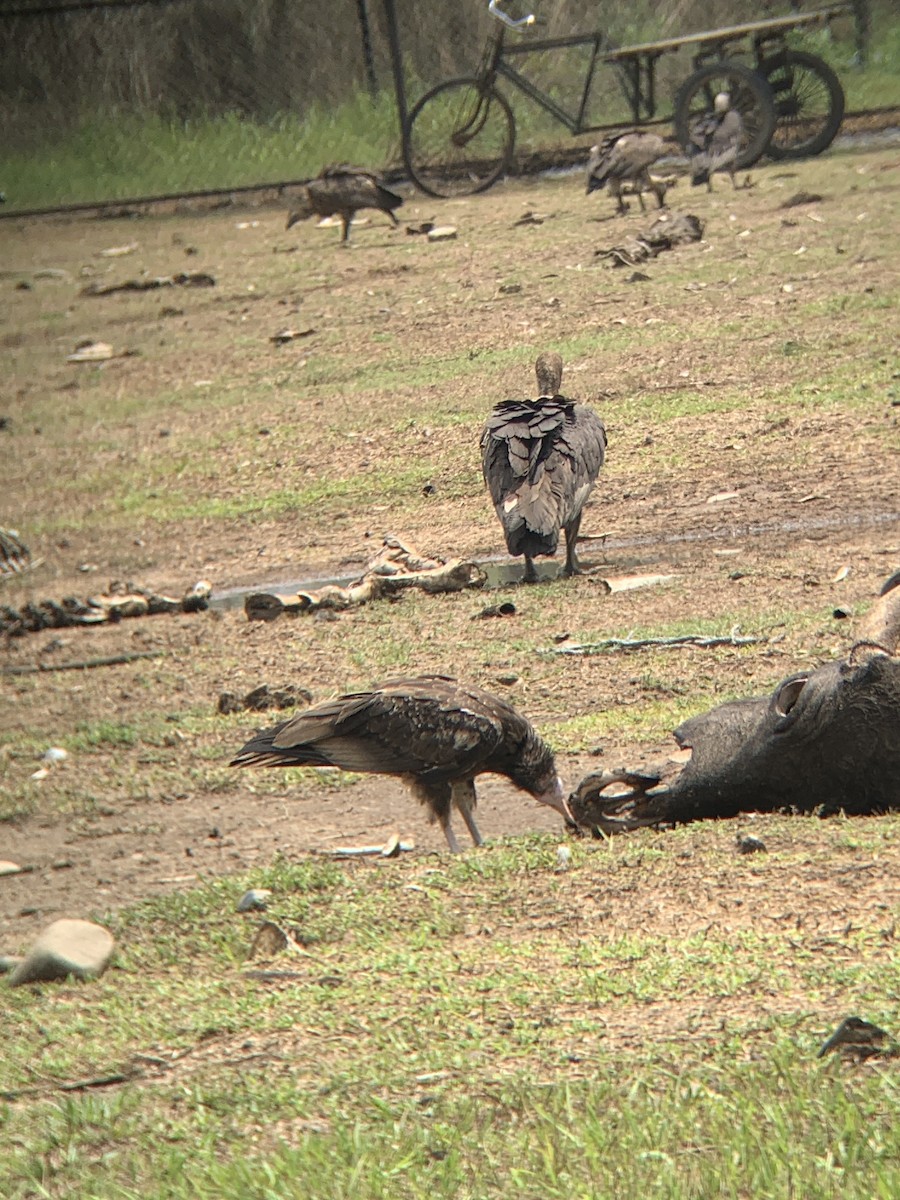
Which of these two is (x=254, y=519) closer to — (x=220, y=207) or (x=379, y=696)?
(x=379, y=696)

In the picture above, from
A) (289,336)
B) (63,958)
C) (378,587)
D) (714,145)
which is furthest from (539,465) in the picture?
(714,145)

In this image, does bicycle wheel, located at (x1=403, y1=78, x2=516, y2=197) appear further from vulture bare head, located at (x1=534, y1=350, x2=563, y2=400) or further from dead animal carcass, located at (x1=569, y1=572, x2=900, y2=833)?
dead animal carcass, located at (x1=569, y1=572, x2=900, y2=833)

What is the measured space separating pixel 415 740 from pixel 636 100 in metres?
15.4

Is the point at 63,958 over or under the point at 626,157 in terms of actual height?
under

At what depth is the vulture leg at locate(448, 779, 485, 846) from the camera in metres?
5.05

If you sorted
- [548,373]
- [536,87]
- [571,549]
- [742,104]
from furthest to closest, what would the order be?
[536,87] → [742,104] → [548,373] → [571,549]

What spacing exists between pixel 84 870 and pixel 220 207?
52.2 ft

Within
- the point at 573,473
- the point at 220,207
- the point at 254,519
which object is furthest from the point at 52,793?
the point at 220,207

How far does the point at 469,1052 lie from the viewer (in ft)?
10.8

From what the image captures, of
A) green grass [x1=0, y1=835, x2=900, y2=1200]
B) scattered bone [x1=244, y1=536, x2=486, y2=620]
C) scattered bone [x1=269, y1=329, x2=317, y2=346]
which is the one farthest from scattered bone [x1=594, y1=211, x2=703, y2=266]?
green grass [x1=0, y1=835, x2=900, y2=1200]

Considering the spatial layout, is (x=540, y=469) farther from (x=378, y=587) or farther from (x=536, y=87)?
(x=536, y=87)

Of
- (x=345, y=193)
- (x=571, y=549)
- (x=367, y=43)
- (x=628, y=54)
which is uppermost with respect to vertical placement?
(x=367, y=43)

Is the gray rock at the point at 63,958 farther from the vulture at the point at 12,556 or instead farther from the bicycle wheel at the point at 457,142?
the bicycle wheel at the point at 457,142

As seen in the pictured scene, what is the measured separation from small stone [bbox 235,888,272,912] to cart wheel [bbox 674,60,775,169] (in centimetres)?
1426
